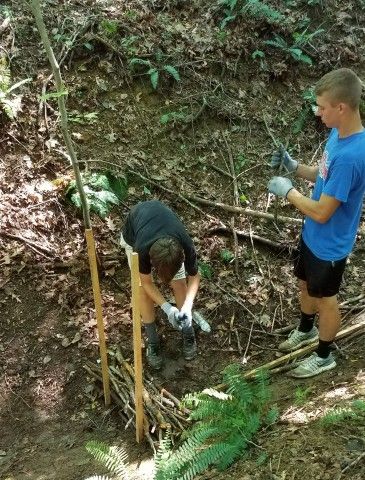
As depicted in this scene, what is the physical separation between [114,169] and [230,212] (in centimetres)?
168

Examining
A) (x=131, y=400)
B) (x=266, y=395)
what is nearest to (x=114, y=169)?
(x=131, y=400)

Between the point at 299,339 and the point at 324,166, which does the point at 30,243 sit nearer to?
the point at 299,339

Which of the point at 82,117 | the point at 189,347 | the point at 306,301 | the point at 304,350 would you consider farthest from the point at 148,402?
the point at 82,117

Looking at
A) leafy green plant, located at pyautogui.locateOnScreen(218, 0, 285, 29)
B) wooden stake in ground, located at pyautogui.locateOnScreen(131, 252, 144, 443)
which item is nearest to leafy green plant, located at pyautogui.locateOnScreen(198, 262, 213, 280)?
wooden stake in ground, located at pyautogui.locateOnScreen(131, 252, 144, 443)

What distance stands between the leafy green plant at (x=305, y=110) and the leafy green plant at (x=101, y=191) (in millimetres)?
3070

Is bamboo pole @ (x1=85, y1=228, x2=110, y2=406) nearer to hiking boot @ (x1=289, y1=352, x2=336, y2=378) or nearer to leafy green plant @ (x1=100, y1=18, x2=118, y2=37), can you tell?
hiking boot @ (x1=289, y1=352, x2=336, y2=378)

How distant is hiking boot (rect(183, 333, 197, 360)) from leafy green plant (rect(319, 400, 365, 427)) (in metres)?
1.80

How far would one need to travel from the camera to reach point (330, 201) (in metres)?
3.41

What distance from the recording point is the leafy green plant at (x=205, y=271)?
567 centimetres

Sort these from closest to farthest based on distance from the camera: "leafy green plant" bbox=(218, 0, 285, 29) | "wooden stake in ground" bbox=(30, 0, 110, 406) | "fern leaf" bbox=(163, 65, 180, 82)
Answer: "wooden stake in ground" bbox=(30, 0, 110, 406) → "fern leaf" bbox=(163, 65, 180, 82) → "leafy green plant" bbox=(218, 0, 285, 29)

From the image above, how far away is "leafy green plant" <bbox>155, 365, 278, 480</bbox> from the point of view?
3.28 m

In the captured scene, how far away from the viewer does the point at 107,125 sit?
6.61 meters

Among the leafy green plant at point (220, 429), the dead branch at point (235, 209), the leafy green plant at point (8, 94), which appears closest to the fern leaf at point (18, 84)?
the leafy green plant at point (8, 94)

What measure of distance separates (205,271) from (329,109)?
2.81 meters
